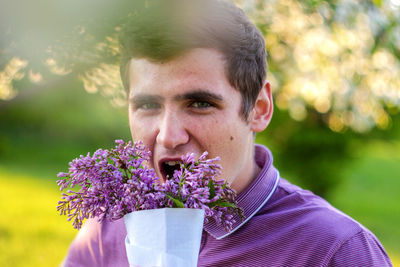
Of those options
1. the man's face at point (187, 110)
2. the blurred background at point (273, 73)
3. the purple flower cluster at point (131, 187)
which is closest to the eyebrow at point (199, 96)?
the man's face at point (187, 110)

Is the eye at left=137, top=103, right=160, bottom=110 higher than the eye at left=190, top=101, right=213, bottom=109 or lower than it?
lower

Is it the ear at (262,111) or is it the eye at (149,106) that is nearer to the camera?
the eye at (149,106)

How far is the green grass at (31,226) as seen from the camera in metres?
9.26

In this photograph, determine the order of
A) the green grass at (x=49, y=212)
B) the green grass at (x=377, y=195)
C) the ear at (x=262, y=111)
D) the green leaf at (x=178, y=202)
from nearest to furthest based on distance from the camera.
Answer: the green leaf at (x=178, y=202) < the ear at (x=262, y=111) < the green grass at (x=49, y=212) < the green grass at (x=377, y=195)

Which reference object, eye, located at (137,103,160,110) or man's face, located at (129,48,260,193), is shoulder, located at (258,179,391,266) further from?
eye, located at (137,103,160,110)

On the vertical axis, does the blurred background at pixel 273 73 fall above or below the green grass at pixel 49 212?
above

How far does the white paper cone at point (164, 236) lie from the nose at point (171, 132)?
605mm

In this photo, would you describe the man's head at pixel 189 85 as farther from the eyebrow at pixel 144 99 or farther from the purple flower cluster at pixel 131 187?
the purple flower cluster at pixel 131 187

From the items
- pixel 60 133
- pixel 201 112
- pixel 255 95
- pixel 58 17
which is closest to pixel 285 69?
pixel 255 95

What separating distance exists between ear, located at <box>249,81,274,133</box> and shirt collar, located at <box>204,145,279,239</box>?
26 cm

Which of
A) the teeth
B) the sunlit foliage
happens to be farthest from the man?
the sunlit foliage

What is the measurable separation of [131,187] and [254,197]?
1.17m

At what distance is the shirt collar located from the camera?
2717 mm

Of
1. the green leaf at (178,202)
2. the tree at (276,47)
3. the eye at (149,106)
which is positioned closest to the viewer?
the green leaf at (178,202)
